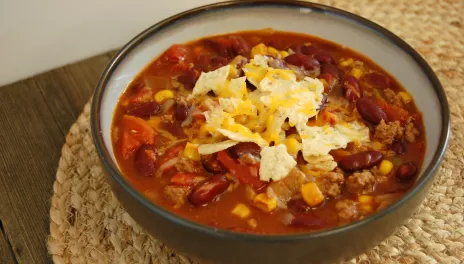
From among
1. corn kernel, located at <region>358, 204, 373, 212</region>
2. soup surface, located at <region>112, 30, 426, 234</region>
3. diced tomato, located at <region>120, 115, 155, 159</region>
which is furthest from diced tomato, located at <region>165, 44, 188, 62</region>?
corn kernel, located at <region>358, 204, 373, 212</region>

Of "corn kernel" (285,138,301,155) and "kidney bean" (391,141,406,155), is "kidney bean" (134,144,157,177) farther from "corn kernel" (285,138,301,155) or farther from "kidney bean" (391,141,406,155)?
"kidney bean" (391,141,406,155)

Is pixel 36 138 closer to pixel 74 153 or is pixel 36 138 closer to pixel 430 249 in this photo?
pixel 74 153

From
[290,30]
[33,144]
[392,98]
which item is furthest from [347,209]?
[33,144]

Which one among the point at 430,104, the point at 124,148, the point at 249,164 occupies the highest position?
the point at 430,104

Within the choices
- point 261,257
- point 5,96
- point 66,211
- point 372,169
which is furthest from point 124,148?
point 5,96

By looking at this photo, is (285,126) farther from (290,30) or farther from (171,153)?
(290,30)
